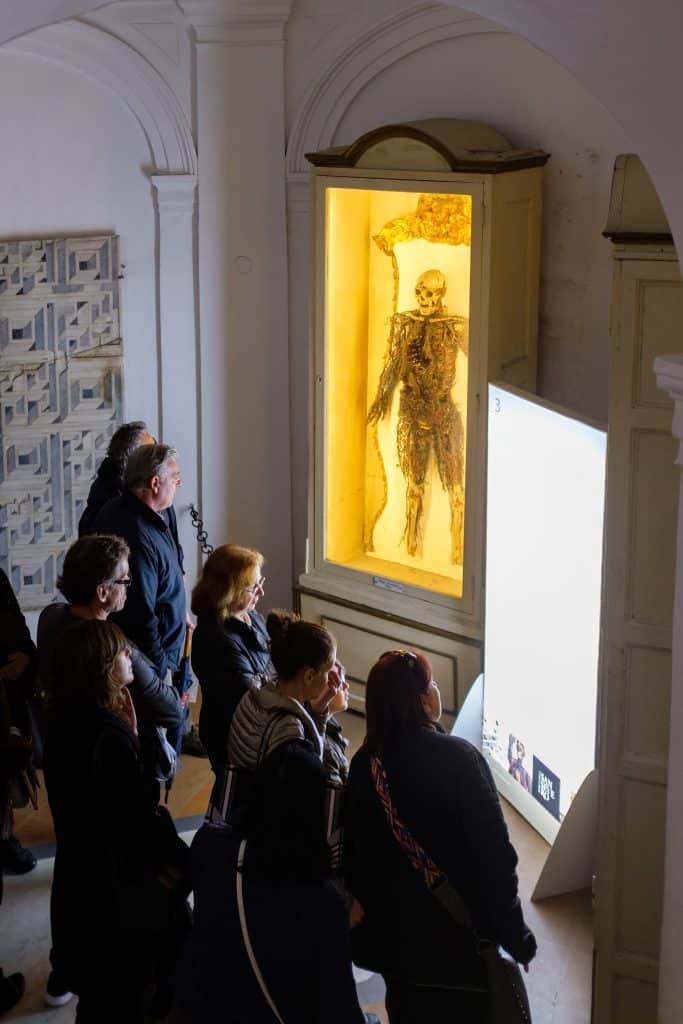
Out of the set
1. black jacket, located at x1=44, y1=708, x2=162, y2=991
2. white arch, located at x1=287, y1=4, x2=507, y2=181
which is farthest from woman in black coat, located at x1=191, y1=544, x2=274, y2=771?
white arch, located at x1=287, y1=4, x2=507, y2=181

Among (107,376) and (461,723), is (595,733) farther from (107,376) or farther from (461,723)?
(107,376)

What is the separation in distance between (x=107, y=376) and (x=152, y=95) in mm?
1398

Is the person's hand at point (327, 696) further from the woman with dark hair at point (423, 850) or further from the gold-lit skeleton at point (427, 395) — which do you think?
the gold-lit skeleton at point (427, 395)

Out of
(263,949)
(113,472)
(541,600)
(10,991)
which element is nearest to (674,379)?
(263,949)

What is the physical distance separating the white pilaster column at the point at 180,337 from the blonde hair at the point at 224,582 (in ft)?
8.96

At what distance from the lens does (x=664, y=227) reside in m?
3.79

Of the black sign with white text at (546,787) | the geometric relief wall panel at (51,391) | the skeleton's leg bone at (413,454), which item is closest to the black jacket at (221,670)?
the black sign with white text at (546,787)

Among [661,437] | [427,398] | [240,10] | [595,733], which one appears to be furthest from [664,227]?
[240,10]

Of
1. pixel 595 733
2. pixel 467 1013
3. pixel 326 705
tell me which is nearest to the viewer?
pixel 467 1013

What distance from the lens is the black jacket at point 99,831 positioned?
369 cm

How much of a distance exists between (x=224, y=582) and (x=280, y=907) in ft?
4.72

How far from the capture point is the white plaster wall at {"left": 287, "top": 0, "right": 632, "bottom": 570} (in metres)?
6.09

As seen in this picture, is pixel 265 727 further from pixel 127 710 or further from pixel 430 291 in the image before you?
pixel 430 291

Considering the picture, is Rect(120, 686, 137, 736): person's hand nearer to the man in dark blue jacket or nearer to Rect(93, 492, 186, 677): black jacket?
Rect(93, 492, 186, 677): black jacket
